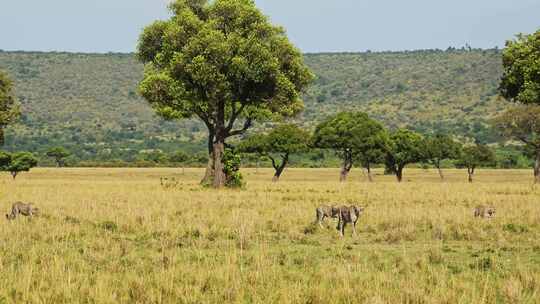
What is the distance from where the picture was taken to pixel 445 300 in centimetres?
1008

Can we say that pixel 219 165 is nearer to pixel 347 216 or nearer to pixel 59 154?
pixel 347 216

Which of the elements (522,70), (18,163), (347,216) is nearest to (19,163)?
(18,163)

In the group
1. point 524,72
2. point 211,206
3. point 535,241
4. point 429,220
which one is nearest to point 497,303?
point 535,241

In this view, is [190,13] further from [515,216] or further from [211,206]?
[515,216]

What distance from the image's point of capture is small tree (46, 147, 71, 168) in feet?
458

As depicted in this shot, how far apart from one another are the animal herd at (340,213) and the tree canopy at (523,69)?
18.7 m

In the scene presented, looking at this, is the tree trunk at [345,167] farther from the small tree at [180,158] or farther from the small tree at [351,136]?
the small tree at [180,158]

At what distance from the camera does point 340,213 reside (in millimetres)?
19156

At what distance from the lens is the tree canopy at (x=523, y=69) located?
3909 cm

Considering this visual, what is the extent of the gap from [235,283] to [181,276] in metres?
1.10

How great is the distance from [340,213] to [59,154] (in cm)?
13023

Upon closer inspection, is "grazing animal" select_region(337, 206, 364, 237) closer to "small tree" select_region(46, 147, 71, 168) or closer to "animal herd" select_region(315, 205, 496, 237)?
"animal herd" select_region(315, 205, 496, 237)

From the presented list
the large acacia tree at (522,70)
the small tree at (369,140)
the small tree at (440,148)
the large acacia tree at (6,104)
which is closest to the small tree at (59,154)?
the small tree at (369,140)

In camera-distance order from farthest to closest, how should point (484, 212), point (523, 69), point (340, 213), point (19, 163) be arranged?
point (19, 163)
point (523, 69)
point (484, 212)
point (340, 213)
